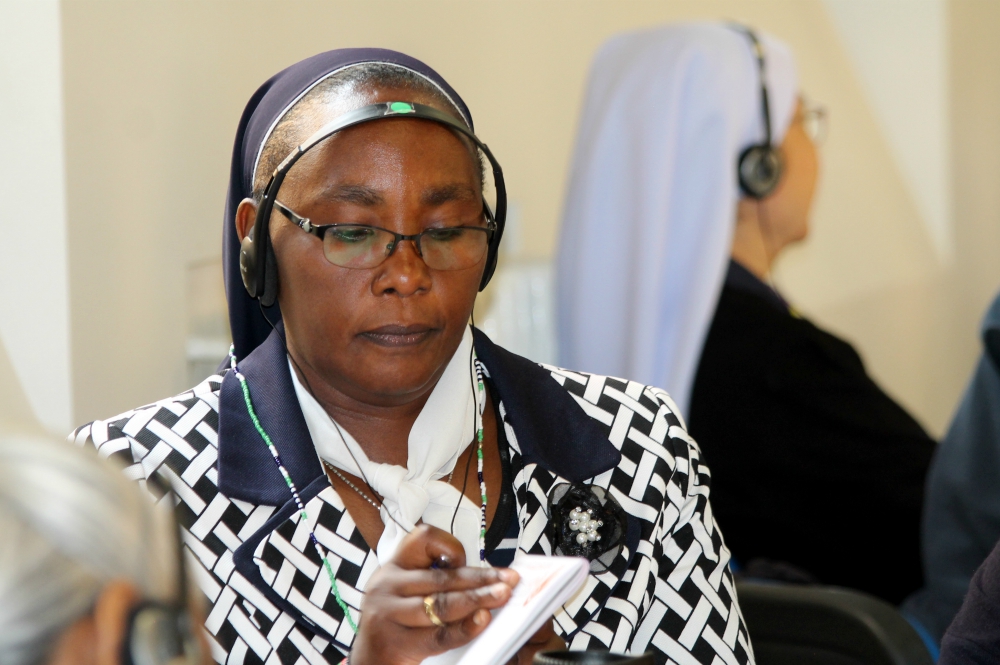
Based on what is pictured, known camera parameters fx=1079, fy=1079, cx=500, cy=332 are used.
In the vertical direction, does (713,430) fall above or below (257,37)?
below

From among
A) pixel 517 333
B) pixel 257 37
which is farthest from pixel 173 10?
pixel 517 333

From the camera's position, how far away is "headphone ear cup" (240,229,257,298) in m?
1.38

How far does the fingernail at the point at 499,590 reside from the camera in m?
0.99

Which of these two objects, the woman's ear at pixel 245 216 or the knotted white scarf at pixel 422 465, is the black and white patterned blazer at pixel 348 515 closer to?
the knotted white scarf at pixel 422 465

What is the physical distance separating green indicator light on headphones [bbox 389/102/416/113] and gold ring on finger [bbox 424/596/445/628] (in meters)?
0.63

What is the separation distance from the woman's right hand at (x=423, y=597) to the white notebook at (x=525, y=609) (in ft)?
0.05

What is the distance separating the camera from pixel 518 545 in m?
1.44

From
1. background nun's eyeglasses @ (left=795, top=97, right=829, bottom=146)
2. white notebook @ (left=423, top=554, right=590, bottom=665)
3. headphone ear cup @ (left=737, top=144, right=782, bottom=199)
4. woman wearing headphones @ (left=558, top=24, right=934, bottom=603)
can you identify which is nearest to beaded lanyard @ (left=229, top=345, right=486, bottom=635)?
white notebook @ (left=423, top=554, right=590, bottom=665)

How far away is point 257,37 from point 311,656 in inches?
54.6

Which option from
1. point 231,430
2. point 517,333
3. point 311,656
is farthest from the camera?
point 517,333

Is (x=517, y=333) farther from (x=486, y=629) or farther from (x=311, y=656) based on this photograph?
(x=486, y=629)

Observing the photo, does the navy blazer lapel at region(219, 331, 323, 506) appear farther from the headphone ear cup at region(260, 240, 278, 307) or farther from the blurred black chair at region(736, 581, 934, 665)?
the blurred black chair at region(736, 581, 934, 665)

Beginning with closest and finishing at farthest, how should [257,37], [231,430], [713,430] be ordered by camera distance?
1. [231,430]
2. [257,37]
3. [713,430]

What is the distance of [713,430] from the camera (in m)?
2.56
